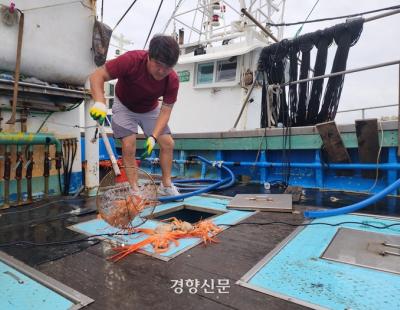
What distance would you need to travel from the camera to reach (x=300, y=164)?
4078 mm

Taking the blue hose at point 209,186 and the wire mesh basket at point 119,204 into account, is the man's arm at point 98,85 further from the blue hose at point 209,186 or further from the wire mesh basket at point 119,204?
the blue hose at point 209,186

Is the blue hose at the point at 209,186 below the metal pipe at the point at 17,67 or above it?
below

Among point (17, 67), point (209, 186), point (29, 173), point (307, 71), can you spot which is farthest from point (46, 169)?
point (307, 71)

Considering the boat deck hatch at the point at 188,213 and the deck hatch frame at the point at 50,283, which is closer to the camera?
the deck hatch frame at the point at 50,283

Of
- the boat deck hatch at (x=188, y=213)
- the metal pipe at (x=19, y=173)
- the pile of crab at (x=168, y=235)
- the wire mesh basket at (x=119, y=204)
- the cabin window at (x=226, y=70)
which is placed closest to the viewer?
the pile of crab at (x=168, y=235)

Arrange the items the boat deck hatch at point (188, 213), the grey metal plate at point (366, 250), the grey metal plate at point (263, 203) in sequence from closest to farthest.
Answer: the grey metal plate at point (366, 250) < the grey metal plate at point (263, 203) < the boat deck hatch at point (188, 213)

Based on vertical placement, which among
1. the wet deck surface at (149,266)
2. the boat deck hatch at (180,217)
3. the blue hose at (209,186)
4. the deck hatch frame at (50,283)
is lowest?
the deck hatch frame at (50,283)

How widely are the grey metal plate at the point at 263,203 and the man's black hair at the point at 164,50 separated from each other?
5.21 feet

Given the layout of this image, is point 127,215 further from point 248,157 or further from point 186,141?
point 186,141

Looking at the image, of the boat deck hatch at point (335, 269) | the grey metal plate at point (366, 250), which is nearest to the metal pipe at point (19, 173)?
the boat deck hatch at point (335, 269)

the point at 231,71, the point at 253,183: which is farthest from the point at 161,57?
the point at 231,71

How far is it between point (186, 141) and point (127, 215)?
3.45 meters

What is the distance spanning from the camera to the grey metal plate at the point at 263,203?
116 inches

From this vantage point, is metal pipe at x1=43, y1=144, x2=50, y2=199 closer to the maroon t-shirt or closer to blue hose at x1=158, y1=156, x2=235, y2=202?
the maroon t-shirt
